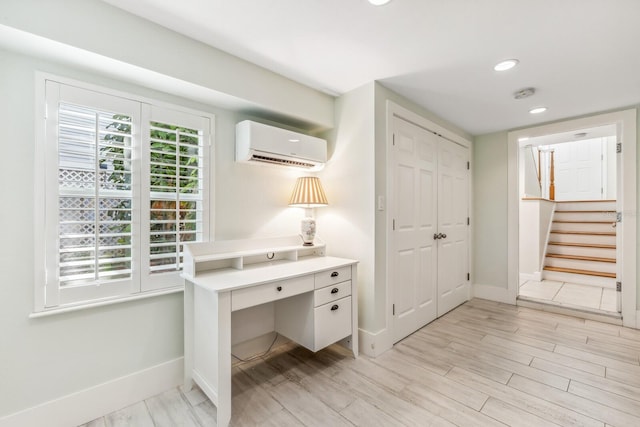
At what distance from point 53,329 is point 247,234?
124cm

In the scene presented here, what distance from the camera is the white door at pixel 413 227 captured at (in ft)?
8.21

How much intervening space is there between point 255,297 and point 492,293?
3.32 meters

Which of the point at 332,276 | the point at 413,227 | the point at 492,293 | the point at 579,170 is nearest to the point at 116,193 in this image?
the point at 332,276

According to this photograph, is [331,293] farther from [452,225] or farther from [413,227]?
[452,225]

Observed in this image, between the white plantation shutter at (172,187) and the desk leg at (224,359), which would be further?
the white plantation shutter at (172,187)

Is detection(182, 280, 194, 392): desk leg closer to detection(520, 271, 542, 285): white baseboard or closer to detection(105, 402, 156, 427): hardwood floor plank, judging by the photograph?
detection(105, 402, 156, 427): hardwood floor plank

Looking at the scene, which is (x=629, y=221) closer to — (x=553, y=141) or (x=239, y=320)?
(x=553, y=141)

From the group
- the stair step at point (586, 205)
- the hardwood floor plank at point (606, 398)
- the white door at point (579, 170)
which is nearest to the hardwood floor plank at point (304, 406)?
the hardwood floor plank at point (606, 398)

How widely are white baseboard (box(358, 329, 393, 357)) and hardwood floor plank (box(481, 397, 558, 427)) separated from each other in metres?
0.80

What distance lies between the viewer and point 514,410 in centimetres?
164

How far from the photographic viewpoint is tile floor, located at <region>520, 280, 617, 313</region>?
3252 mm

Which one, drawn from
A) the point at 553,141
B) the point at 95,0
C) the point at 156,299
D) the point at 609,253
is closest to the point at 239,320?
the point at 156,299

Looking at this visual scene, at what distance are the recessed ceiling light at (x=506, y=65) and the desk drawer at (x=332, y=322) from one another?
2.05 meters

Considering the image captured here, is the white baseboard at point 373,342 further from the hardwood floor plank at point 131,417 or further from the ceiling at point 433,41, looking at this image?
the ceiling at point 433,41
